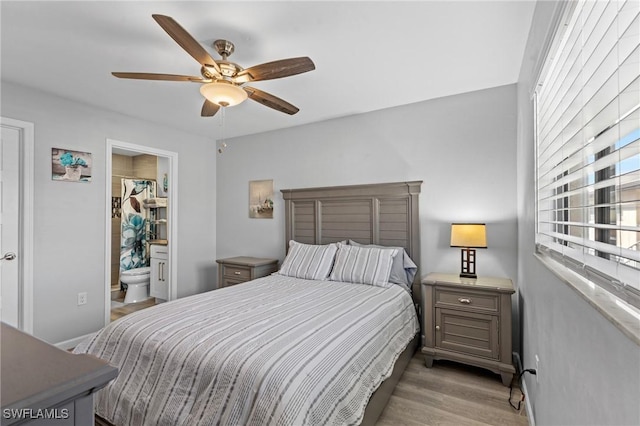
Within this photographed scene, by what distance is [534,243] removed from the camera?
6.19ft

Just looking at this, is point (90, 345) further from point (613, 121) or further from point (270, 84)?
point (613, 121)

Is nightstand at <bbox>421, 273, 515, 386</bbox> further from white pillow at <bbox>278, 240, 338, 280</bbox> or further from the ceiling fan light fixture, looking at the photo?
the ceiling fan light fixture

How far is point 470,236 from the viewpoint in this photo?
2619 mm

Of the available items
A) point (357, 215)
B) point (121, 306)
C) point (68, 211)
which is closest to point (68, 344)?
point (68, 211)

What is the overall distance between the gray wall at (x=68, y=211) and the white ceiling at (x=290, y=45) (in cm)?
25

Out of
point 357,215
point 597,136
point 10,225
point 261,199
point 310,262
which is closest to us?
point 597,136

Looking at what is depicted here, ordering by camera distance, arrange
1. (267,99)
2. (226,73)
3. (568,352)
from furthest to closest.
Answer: (267,99) < (226,73) < (568,352)

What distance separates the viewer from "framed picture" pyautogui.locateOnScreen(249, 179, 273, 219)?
4.21 meters

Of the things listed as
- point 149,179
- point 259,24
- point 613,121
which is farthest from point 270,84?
point 149,179

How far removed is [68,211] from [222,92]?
2357mm

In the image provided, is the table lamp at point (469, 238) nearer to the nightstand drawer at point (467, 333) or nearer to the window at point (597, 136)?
the nightstand drawer at point (467, 333)

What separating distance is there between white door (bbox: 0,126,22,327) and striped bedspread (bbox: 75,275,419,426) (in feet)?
5.18

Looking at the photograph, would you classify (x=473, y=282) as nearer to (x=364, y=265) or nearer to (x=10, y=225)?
(x=364, y=265)

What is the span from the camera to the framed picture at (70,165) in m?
3.03
